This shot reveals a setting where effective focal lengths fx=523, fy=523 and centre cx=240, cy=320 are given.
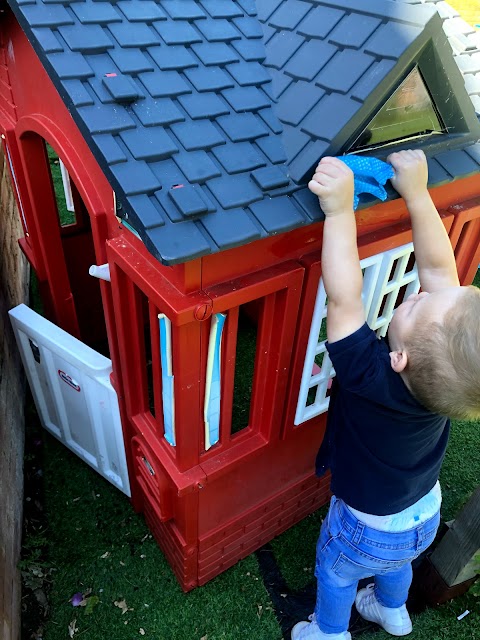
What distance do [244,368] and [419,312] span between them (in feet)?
7.58

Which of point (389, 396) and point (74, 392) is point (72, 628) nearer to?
point (74, 392)

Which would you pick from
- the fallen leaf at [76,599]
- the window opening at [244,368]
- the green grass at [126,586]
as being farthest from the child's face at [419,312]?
the fallen leaf at [76,599]

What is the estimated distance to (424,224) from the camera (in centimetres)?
177

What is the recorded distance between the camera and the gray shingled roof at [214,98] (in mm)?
1451

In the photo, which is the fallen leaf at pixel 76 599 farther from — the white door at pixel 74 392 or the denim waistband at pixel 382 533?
the denim waistband at pixel 382 533

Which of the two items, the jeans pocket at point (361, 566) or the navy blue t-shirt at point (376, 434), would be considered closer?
the navy blue t-shirt at point (376, 434)

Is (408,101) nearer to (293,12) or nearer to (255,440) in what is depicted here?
(293,12)

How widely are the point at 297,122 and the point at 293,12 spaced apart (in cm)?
50

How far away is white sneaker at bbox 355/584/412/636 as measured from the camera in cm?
241

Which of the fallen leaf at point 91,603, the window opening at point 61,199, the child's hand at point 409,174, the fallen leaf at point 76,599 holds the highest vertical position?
the child's hand at point 409,174

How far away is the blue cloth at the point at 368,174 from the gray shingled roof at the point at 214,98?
8 centimetres

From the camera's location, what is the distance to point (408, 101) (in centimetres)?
175

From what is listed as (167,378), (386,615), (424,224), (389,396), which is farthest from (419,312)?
(386,615)

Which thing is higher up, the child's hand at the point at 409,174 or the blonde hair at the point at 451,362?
the child's hand at the point at 409,174
